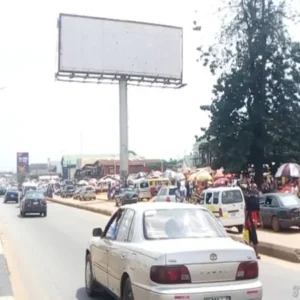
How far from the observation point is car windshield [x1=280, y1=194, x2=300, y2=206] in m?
21.2

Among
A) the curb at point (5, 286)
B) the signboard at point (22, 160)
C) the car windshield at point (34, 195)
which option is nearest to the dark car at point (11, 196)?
the car windshield at point (34, 195)

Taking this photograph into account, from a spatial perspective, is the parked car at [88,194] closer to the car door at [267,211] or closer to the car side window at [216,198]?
the car side window at [216,198]

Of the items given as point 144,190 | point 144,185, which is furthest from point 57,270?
point 144,185

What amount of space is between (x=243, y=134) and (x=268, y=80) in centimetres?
417

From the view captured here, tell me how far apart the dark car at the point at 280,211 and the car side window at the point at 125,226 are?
13.5 meters

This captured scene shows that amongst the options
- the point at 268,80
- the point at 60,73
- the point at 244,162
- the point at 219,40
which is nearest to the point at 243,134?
the point at 244,162

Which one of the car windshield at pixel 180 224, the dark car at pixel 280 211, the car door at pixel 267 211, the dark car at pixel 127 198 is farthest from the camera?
the dark car at pixel 127 198

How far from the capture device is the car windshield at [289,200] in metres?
21.2

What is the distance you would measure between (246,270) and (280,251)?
831cm

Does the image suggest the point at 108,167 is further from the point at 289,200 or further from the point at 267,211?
the point at 289,200

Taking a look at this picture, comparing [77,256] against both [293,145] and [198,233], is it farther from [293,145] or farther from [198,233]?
[293,145]

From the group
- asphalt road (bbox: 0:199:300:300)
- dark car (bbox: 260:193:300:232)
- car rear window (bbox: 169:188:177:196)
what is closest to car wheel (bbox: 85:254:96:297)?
asphalt road (bbox: 0:199:300:300)

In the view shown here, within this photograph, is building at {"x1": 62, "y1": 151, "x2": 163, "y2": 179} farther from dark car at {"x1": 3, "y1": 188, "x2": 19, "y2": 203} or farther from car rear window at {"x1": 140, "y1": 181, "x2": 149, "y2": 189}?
car rear window at {"x1": 140, "y1": 181, "x2": 149, "y2": 189}

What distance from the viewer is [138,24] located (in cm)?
6012
